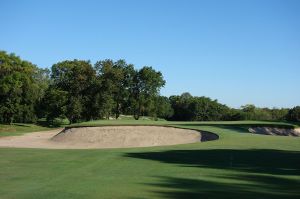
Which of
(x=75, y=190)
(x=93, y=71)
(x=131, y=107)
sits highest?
(x=93, y=71)

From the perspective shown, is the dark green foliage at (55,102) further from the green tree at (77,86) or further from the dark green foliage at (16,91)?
the dark green foliage at (16,91)

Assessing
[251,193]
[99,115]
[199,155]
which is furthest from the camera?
[99,115]

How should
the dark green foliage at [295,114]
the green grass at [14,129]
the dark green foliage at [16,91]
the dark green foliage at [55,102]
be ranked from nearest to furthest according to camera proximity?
the green grass at [14,129] → the dark green foliage at [16,91] → the dark green foliage at [55,102] → the dark green foliage at [295,114]

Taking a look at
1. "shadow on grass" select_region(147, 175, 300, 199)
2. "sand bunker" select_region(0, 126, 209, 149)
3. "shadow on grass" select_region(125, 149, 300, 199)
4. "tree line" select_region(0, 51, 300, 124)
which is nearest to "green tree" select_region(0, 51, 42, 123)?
"tree line" select_region(0, 51, 300, 124)

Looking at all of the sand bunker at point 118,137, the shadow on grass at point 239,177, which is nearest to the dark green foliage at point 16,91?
the sand bunker at point 118,137

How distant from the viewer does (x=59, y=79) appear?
74750mm

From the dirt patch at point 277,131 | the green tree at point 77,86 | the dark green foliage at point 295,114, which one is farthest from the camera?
the dark green foliage at point 295,114

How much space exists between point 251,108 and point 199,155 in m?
121

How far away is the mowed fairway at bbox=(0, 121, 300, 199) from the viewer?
9500mm

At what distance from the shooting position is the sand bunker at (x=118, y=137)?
34.5 m

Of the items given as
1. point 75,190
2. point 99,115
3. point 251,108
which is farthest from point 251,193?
point 251,108

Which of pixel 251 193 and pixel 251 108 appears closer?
pixel 251 193

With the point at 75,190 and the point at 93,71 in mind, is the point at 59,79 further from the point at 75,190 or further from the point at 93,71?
the point at 75,190

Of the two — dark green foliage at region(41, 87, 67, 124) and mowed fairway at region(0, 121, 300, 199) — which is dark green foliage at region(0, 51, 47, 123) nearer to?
dark green foliage at region(41, 87, 67, 124)
